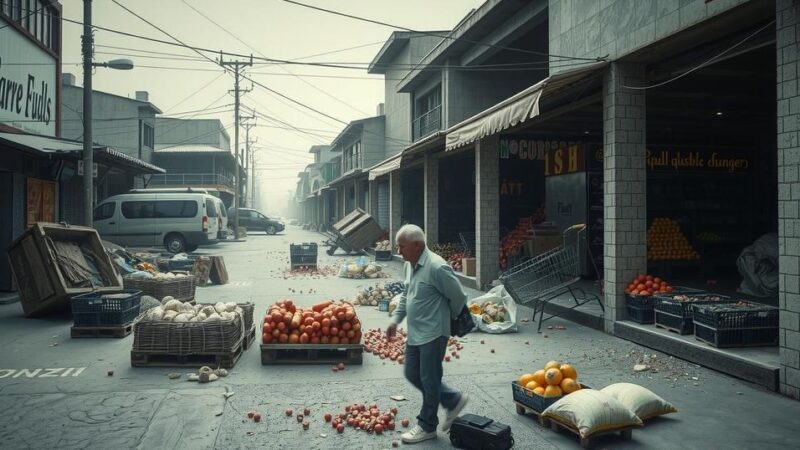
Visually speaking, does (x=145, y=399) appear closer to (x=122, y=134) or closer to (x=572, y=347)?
(x=572, y=347)

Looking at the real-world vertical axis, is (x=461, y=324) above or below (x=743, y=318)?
above

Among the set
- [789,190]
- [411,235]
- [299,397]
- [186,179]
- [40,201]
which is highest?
[186,179]

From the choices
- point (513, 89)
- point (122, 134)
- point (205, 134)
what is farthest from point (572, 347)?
point (205, 134)

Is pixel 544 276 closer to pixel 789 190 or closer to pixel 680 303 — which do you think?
pixel 680 303

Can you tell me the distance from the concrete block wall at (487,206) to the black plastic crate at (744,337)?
23.2 feet

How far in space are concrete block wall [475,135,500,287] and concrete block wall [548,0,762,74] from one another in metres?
2.82

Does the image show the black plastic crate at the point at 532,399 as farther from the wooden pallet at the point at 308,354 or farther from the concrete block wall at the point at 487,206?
the concrete block wall at the point at 487,206

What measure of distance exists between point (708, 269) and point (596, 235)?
310cm

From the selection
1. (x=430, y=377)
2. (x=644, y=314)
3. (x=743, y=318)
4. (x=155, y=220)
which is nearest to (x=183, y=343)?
(x=430, y=377)

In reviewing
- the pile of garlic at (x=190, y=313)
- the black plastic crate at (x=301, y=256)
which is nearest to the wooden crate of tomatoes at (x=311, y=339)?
the pile of garlic at (x=190, y=313)

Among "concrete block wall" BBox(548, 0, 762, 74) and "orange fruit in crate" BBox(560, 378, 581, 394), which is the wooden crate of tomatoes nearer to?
"orange fruit in crate" BBox(560, 378, 581, 394)

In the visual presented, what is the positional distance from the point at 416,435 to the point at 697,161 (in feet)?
42.7

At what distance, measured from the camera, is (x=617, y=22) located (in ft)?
27.9

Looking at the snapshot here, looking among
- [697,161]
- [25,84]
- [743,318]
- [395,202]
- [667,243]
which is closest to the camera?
[743,318]
